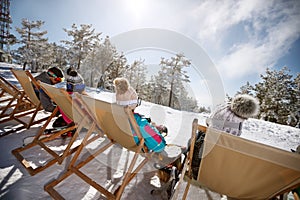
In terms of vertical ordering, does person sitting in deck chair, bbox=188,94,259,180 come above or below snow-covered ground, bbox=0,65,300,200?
above

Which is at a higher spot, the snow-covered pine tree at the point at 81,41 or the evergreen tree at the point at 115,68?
the snow-covered pine tree at the point at 81,41

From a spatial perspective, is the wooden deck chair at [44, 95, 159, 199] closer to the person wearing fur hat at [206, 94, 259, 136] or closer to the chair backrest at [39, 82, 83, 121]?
the chair backrest at [39, 82, 83, 121]

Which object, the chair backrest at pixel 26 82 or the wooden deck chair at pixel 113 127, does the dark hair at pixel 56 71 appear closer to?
the chair backrest at pixel 26 82

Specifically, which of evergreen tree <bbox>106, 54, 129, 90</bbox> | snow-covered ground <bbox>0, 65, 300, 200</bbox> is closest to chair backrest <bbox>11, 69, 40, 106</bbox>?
snow-covered ground <bbox>0, 65, 300, 200</bbox>

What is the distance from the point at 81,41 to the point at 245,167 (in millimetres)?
26492

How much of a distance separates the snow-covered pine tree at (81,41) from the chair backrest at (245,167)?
25032 millimetres

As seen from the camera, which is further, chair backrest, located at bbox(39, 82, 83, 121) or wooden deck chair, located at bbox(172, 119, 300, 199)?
chair backrest, located at bbox(39, 82, 83, 121)

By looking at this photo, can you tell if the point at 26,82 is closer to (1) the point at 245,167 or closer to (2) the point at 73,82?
(2) the point at 73,82

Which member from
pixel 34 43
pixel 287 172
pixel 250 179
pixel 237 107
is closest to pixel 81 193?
pixel 250 179

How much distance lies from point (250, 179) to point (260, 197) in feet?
0.92

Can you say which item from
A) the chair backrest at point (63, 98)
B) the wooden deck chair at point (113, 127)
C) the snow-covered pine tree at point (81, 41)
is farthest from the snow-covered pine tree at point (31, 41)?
the wooden deck chair at point (113, 127)

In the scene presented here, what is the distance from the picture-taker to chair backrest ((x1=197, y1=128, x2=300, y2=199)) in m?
0.94

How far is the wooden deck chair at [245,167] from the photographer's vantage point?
95 cm

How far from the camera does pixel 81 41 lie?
22781 mm
